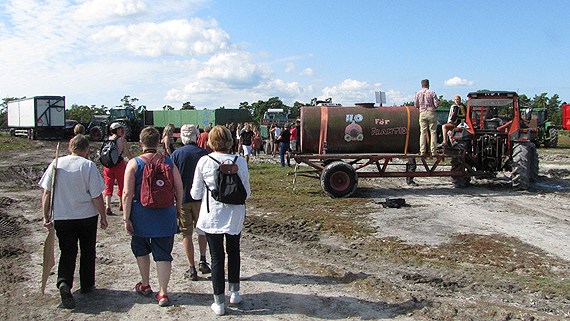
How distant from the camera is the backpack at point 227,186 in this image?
480 centimetres

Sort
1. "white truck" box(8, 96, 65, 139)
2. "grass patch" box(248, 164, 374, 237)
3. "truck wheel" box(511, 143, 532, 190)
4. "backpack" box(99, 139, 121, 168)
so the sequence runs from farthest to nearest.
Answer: "white truck" box(8, 96, 65, 139) → "truck wheel" box(511, 143, 532, 190) → "backpack" box(99, 139, 121, 168) → "grass patch" box(248, 164, 374, 237)

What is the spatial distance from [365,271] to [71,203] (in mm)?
3331

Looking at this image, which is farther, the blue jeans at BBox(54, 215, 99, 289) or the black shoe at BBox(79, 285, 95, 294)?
the black shoe at BBox(79, 285, 95, 294)

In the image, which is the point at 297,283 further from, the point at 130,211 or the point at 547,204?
the point at 547,204

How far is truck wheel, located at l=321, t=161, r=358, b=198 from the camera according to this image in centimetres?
1158

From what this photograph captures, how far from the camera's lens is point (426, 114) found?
1193 cm

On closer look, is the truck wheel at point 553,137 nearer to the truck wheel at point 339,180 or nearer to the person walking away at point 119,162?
the truck wheel at point 339,180

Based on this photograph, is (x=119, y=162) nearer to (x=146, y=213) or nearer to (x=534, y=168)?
(x=146, y=213)

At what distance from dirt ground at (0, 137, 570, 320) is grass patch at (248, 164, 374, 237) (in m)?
0.21

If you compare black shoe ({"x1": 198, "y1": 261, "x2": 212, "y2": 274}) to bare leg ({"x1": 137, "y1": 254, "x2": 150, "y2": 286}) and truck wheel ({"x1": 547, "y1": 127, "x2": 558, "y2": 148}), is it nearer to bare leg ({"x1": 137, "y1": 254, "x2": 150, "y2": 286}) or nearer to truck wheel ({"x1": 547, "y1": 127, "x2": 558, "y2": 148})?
bare leg ({"x1": 137, "y1": 254, "x2": 150, "y2": 286})

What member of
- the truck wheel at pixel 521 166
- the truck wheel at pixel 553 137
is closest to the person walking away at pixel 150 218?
the truck wheel at pixel 521 166

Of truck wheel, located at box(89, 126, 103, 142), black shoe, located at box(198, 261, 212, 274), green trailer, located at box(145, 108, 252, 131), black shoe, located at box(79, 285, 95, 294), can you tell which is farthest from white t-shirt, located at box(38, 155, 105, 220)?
green trailer, located at box(145, 108, 252, 131)

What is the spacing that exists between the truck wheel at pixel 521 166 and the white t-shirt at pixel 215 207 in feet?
30.4

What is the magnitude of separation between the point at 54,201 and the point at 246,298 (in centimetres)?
208
